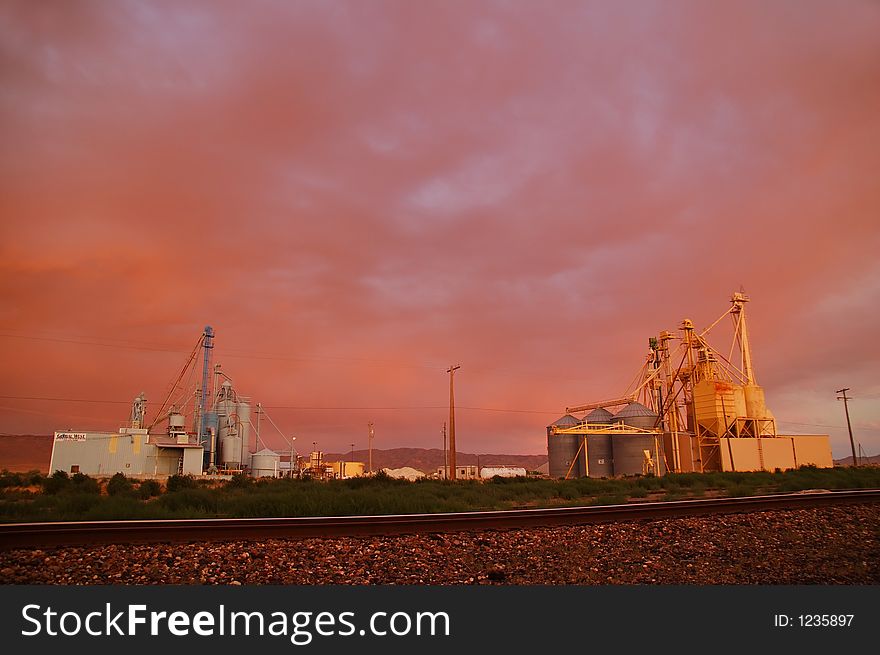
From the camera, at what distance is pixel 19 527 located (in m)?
12.8

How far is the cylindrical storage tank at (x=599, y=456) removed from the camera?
6319 centimetres

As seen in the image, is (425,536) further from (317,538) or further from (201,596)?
(201,596)

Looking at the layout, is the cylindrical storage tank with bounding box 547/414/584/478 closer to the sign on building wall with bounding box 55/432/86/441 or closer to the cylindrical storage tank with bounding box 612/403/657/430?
the cylindrical storage tank with bounding box 612/403/657/430

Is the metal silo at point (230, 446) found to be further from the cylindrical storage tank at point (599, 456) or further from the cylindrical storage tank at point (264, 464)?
the cylindrical storage tank at point (599, 456)

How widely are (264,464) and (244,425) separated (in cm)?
796

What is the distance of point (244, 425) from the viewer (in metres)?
86.3

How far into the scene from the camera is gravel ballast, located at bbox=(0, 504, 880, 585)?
9.97 m

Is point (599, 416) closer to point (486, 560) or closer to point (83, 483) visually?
point (83, 483)

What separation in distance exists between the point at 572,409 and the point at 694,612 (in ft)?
233

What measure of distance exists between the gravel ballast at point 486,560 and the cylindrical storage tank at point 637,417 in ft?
184

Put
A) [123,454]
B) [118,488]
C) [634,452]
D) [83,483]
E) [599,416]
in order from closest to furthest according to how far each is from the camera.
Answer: [118,488] < [83,483] < [634,452] < [123,454] < [599,416]

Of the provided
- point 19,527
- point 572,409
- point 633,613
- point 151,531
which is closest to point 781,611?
point 633,613

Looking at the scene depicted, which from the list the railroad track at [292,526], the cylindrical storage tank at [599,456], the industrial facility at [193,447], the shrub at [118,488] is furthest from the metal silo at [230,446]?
the railroad track at [292,526]

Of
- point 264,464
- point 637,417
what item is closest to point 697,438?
point 637,417
